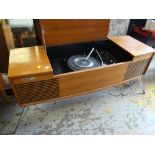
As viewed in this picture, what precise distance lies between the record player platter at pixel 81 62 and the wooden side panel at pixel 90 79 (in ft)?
0.41

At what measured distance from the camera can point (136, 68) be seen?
1.52 metres

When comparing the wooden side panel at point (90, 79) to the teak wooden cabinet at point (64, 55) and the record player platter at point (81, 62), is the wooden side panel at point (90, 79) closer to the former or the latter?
the teak wooden cabinet at point (64, 55)

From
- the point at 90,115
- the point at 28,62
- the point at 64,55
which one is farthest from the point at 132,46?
the point at 28,62

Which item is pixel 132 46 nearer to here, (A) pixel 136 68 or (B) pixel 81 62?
(A) pixel 136 68

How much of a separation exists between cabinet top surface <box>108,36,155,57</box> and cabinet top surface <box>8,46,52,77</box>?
29.9 inches

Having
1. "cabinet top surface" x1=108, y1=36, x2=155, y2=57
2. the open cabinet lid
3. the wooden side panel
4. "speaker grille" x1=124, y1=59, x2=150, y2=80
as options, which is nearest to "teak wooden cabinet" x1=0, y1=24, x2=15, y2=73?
the open cabinet lid

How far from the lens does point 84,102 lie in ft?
5.37

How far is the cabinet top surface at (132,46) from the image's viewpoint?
141 centimetres

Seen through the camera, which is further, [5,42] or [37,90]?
[5,42]

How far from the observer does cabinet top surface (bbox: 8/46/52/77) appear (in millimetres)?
1043

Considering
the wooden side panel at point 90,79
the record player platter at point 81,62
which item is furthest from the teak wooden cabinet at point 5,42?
the wooden side panel at point 90,79

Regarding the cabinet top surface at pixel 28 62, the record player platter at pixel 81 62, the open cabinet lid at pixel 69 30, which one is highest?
the open cabinet lid at pixel 69 30

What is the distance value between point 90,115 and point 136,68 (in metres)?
0.65

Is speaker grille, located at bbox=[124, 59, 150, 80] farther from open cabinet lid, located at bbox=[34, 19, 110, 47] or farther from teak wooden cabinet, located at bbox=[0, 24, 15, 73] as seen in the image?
teak wooden cabinet, located at bbox=[0, 24, 15, 73]
